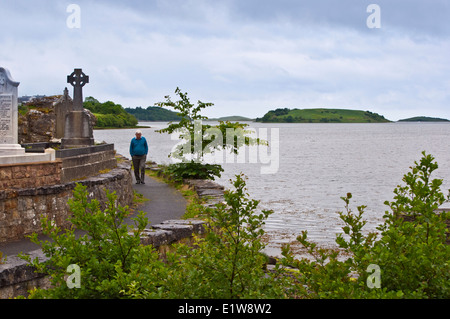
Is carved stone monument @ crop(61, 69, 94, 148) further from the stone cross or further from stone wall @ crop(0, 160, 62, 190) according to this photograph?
stone wall @ crop(0, 160, 62, 190)

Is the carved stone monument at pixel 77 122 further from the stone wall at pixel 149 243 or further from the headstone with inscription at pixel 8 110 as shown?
the headstone with inscription at pixel 8 110

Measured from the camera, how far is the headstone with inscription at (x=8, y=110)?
1002cm

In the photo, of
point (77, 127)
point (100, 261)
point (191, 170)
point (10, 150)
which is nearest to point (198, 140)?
point (191, 170)

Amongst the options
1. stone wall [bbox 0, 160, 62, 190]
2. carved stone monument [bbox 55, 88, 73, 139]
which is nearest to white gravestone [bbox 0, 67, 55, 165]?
stone wall [bbox 0, 160, 62, 190]

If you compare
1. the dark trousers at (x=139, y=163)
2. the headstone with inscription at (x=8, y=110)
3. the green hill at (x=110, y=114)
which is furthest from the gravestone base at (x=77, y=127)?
the green hill at (x=110, y=114)

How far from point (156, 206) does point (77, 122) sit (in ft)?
19.4

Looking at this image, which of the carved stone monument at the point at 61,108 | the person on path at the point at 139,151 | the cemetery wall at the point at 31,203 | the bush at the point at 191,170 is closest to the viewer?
the cemetery wall at the point at 31,203

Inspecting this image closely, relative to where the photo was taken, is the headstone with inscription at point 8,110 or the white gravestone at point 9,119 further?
the headstone with inscription at point 8,110

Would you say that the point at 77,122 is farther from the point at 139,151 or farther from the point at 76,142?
the point at 139,151

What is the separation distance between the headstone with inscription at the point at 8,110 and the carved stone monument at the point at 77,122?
688cm

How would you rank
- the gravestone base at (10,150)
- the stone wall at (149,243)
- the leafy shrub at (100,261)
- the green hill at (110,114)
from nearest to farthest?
the leafy shrub at (100,261), the stone wall at (149,243), the gravestone base at (10,150), the green hill at (110,114)

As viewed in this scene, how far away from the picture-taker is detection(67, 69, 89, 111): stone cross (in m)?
17.7

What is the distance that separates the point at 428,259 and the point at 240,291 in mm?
1438
